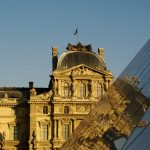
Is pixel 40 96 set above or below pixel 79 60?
below

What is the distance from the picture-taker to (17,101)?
53.2 m

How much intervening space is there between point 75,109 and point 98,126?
3780 cm

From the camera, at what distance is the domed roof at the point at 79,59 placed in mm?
52906

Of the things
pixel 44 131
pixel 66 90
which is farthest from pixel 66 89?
pixel 44 131

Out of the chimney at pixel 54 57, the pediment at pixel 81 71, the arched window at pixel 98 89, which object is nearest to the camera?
the pediment at pixel 81 71

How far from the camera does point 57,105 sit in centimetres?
5178

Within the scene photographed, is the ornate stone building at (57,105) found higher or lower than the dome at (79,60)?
lower

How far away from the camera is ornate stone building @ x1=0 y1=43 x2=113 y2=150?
169 feet

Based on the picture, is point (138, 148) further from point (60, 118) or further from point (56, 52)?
point (56, 52)

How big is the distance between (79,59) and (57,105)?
18.4 ft

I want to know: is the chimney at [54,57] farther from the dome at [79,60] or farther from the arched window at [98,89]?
the arched window at [98,89]

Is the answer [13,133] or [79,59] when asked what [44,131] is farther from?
[79,59]

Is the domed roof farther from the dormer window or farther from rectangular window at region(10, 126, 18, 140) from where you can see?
rectangular window at region(10, 126, 18, 140)

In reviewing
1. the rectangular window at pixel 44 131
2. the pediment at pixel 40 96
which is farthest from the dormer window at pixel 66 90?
the rectangular window at pixel 44 131
